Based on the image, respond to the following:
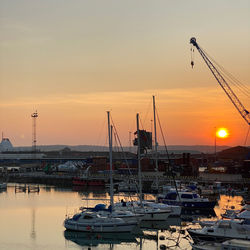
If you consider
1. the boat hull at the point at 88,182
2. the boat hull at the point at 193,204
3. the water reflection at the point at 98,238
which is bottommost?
the water reflection at the point at 98,238

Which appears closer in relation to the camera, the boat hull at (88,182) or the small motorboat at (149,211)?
the small motorboat at (149,211)

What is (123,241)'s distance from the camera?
47156mm

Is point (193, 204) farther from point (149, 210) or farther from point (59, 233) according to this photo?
point (59, 233)

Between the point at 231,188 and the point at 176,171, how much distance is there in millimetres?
29724

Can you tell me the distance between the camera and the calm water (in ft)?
150

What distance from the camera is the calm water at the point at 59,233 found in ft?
150

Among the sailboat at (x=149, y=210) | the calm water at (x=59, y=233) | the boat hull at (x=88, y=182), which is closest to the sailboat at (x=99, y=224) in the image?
the calm water at (x=59, y=233)

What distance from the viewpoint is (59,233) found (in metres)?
50.9

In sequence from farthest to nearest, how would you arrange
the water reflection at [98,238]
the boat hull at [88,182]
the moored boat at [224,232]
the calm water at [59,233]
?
the boat hull at [88,182] < the water reflection at [98,238] < the calm water at [59,233] < the moored boat at [224,232]

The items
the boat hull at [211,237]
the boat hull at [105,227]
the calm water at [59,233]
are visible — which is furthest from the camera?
the boat hull at [105,227]

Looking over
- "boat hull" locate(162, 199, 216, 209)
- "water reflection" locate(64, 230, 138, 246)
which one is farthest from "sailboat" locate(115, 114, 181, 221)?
"boat hull" locate(162, 199, 216, 209)

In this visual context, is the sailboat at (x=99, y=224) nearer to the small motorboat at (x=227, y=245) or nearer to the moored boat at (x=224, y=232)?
the moored boat at (x=224, y=232)

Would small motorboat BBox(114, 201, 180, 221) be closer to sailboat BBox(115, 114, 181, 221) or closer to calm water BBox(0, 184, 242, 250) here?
sailboat BBox(115, 114, 181, 221)

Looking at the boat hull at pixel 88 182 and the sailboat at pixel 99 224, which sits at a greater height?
the boat hull at pixel 88 182
